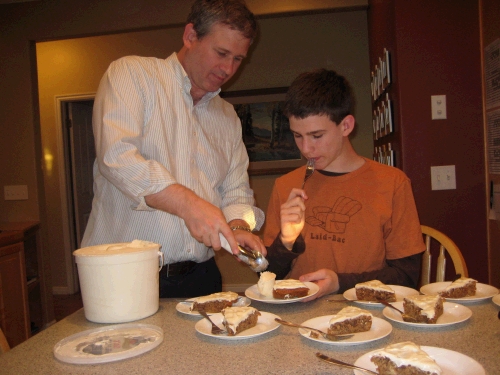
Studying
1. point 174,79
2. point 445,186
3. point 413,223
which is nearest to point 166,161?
point 174,79

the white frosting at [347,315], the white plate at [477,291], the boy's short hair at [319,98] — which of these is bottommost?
the white plate at [477,291]

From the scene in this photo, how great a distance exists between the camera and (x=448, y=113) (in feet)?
8.29

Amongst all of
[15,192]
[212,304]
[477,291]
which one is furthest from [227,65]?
[15,192]

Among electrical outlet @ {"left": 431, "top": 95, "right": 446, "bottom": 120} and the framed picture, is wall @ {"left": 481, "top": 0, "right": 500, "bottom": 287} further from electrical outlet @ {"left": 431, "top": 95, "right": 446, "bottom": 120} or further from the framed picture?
the framed picture

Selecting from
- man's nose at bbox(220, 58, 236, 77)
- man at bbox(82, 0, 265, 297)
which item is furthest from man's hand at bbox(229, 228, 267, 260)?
man's nose at bbox(220, 58, 236, 77)

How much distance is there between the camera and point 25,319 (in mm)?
3410

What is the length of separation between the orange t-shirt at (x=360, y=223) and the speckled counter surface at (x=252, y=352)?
23.0 inches

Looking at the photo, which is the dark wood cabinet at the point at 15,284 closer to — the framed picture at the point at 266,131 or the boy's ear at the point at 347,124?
the framed picture at the point at 266,131

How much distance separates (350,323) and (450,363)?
22cm

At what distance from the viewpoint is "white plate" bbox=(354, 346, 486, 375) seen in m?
0.78

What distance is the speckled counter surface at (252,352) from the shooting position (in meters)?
0.87

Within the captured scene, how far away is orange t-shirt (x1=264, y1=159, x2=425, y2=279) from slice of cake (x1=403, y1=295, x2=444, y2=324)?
0.58m

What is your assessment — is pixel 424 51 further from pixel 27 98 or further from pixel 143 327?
pixel 27 98

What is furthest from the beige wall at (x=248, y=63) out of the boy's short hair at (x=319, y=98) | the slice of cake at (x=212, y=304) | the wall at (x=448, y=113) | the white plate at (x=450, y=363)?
the white plate at (x=450, y=363)
